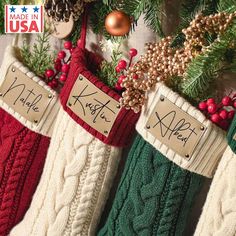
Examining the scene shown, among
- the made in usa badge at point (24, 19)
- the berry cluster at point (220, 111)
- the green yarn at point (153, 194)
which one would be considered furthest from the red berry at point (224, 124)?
the made in usa badge at point (24, 19)

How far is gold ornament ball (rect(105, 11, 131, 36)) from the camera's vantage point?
0.96 m

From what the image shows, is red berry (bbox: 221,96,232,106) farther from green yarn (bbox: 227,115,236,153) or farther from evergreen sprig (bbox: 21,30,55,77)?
evergreen sprig (bbox: 21,30,55,77)

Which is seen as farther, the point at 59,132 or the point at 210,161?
the point at 59,132

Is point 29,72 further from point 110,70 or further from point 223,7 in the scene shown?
point 223,7

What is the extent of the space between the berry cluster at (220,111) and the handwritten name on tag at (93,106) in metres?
0.17

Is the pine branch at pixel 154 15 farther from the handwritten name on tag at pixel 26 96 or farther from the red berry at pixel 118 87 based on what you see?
the handwritten name on tag at pixel 26 96

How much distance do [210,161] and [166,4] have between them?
13.2 inches

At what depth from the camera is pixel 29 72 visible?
3.64ft

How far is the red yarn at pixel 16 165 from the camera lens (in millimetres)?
1132

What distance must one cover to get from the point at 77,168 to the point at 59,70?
0.82 ft

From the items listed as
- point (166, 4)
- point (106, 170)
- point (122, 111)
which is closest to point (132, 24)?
point (166, 4)

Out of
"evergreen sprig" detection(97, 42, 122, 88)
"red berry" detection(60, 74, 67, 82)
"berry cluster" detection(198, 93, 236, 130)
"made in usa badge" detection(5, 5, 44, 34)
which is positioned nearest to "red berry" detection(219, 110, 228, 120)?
"berry cluster" detection(198, 93, 236, 130)

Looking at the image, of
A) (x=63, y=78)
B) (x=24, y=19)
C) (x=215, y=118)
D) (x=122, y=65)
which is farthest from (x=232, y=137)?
(x=24, y=19)

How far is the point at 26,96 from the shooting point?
1112 mm
